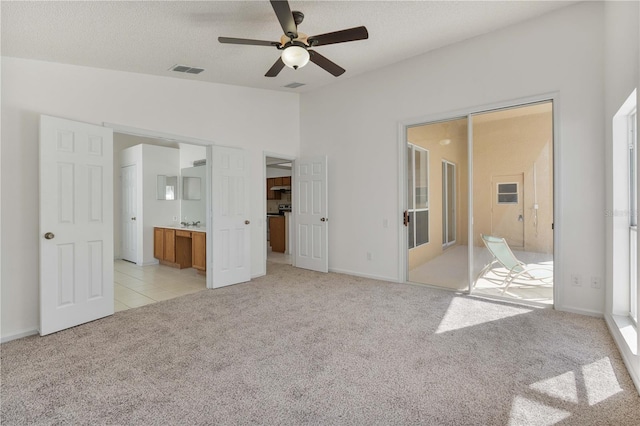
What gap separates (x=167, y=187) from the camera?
6957mm

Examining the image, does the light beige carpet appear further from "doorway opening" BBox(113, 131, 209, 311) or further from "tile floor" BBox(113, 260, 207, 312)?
"doorway opening" BBox(113, 131, 209, 311)

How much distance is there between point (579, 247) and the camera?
3469 millimetres

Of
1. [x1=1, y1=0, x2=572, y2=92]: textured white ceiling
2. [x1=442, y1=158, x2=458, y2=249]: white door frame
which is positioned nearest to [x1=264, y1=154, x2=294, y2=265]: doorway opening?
[x1=1, y1=0, x2=572, y2=92]: textured white ceiling

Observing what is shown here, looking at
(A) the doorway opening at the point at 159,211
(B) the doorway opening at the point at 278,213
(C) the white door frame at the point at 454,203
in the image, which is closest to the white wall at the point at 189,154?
(A) the doorway opening at the point at 159,211

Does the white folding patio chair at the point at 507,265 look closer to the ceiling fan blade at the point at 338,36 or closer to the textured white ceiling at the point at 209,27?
the textured white ceiling at the point at 209,27

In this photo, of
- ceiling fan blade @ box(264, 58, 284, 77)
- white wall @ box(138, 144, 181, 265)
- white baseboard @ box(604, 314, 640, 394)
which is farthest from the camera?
white wall @ box(138, 144, 181, 265)

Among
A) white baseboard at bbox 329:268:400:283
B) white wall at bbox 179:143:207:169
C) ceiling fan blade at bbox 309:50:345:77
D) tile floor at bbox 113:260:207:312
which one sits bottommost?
tile floor at bbox 113:260:207:312

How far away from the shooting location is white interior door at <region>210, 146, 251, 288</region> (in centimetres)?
471

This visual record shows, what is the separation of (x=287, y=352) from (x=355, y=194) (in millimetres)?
3175

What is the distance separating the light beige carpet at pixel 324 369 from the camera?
6.16ft

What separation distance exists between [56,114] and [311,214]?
3.71 m

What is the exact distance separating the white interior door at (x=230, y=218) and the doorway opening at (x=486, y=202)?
250 centimetres

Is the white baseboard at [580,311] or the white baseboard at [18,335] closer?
the white baseboard at [18,335]

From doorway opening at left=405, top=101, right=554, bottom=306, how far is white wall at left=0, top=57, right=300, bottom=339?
9.21 ft
